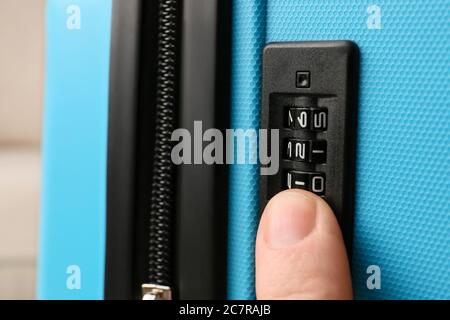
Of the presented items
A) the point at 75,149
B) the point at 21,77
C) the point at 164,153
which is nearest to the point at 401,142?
the point at 164,153

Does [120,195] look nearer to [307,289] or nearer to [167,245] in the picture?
[167,245]

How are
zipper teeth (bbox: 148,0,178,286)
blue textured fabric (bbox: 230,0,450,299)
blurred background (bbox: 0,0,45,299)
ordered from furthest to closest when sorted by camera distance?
blurred background (bbox: 0,0,45,299)
zipper teeth (bbox: 148,0,178,286)
blue textured fabric (bbox: 230,0,450,299)

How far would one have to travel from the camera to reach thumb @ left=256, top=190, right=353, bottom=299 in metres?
0.45

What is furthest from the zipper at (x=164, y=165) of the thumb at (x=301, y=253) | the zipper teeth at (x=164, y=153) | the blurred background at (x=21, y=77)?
the blurred background at (x=21, y=77)

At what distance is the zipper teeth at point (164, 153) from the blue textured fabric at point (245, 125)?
0.06 metres

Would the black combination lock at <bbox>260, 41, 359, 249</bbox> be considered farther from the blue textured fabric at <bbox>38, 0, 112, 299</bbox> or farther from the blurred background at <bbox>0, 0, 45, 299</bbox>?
the blurred background at <bbox>0, 0, 45, 299</bbox>

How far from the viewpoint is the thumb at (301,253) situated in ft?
1.49

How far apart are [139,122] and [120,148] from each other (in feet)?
0.10

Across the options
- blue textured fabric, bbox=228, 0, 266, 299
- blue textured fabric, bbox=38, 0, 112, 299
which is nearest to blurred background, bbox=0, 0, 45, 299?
blue textured fabric, bbox=38, 0, 112, 299

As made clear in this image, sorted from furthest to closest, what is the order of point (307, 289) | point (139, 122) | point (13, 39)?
point (13, 39) → point (139, 122) → point (307, 289)

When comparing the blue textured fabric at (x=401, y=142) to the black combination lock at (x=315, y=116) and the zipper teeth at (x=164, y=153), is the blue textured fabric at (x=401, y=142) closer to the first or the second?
the black combination lock at (x=315, y=116)

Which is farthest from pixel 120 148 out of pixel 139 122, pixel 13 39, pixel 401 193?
pixel 13 39

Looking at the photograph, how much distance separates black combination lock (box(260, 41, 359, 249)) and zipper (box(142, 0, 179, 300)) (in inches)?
3.6
